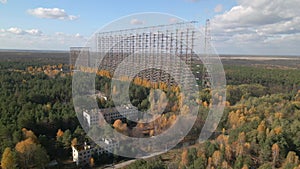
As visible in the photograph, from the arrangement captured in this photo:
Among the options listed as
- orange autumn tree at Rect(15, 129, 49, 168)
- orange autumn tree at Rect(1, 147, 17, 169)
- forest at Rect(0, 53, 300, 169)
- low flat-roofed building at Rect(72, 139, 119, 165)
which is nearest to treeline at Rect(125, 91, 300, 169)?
forest at Rect(0, 53, 300, 169)

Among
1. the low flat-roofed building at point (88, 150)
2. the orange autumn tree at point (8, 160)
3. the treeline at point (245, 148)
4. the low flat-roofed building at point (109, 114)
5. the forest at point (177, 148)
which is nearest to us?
the orange autumn tree at point (8, 160)

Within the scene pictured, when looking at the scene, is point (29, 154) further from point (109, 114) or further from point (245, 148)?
point (245, 148)

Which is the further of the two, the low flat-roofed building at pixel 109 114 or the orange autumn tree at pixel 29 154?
the low flat-roofed building at pixel 109 114

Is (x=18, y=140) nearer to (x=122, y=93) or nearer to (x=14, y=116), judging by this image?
(x=14, y=116)

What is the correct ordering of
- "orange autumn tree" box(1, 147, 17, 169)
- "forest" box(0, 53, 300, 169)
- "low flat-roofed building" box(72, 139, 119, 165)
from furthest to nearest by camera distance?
"low flat-roofed building" box(72, 139, 119, 165) → "forest" box(0, 53, 300, 169) → "orange autumn tree" box(1, 147, 17, 169)

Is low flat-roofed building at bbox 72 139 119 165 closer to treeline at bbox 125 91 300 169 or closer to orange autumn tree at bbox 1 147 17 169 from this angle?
treeline at bbox 125 91 300 169

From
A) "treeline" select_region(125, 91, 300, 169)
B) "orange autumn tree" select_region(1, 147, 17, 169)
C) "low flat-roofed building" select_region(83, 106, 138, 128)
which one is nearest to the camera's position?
"orange autumn tree" select_region(1, 147, 17, 169)

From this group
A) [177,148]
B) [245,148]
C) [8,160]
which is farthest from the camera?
[177,148]

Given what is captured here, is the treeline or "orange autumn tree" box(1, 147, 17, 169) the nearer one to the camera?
"orange autumn tree" box(1, 147, 17, 169)

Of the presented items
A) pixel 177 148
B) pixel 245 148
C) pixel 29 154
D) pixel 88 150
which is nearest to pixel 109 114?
pixel 88 150

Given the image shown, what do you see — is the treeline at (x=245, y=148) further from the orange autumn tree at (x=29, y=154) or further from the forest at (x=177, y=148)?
the orange autumn tree at (x=29, y=154)

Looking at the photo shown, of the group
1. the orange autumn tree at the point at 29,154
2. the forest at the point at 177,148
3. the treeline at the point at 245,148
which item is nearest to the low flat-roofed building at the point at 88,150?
the forest at the point at 177,148
